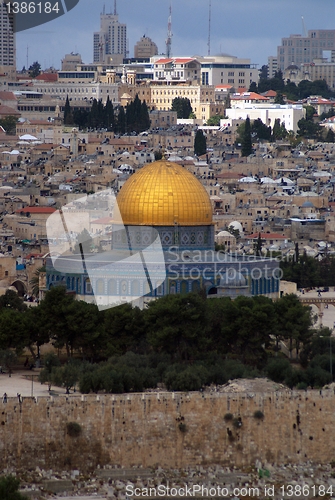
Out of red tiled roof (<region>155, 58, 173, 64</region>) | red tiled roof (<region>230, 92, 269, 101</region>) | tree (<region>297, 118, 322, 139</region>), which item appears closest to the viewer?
tree (<region>297, 118, 322, 139</region>)

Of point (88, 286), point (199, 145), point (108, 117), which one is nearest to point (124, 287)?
point (88, 286)

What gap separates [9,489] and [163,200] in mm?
16793

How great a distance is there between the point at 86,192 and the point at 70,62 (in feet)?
295

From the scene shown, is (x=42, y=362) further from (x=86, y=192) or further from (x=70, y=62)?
(x=70, y=62)

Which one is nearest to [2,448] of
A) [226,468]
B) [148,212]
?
[226,468]

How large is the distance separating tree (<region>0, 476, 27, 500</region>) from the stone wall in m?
3.15

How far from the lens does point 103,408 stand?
38438 millimetres

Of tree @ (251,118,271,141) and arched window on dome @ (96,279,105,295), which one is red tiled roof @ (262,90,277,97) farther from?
arched window on dome @ (96,279,105,295)

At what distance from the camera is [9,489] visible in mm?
33688

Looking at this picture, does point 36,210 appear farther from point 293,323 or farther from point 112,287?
point 293,323

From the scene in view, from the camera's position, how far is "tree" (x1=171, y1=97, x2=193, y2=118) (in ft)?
450

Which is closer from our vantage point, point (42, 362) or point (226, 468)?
point (226, 468)
